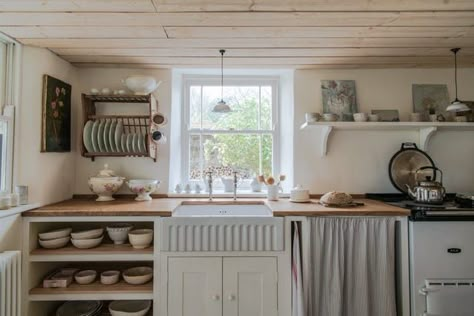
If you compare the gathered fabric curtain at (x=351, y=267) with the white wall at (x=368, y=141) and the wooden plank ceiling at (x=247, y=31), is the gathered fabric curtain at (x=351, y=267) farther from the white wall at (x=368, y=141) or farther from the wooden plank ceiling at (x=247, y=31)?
the wooden plank ceiling at (x=247, y=31)

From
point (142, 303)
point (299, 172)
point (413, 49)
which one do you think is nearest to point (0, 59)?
point (142, 303)

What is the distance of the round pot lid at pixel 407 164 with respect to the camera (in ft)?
7.67

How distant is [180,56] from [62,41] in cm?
81

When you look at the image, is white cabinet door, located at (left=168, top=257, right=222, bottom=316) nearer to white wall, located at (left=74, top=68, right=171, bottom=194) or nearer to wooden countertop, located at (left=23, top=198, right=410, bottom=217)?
wooden countertop, located at (left=23, top=198, right=410, bottom=217)

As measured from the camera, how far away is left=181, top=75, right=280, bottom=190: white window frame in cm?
258

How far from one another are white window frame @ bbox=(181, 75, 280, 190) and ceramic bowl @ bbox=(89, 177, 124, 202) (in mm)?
620

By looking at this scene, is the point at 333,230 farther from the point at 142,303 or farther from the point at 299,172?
the point at 142,303

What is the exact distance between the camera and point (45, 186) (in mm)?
1985

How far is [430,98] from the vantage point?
7.79 ft

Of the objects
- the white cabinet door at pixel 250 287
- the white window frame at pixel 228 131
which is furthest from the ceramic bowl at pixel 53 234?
the white cabinet door at pixel 250 287

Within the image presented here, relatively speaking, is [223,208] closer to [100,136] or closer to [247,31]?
[100,136]

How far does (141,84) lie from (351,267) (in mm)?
2070

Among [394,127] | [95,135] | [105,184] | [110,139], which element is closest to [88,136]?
[95,135]

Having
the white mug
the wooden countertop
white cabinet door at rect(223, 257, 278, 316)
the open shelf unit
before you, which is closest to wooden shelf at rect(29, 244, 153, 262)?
the open shelf unit
